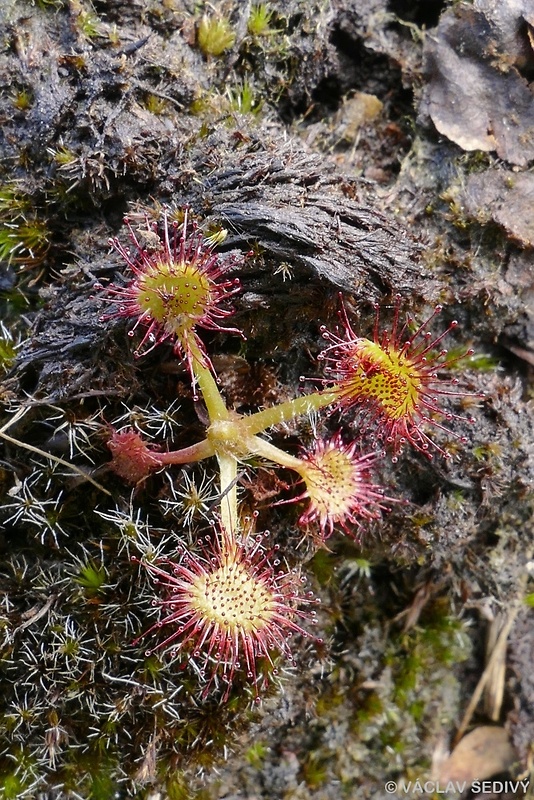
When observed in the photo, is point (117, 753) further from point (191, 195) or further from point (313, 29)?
point (313, 29)

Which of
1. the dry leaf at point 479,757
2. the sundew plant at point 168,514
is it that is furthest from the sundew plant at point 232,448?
the dry leaf at point 479,757

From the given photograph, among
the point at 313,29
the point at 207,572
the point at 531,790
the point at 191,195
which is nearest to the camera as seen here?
the point at 207,572

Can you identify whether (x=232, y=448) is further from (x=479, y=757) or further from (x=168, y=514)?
(x=479, y=757)

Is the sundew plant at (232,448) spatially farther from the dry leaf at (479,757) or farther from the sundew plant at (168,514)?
the dry leaf at (479,757)

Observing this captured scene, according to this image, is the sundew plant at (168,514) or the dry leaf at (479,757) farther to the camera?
the dry leaf at (479,757)

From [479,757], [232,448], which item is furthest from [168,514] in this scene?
[479,757]

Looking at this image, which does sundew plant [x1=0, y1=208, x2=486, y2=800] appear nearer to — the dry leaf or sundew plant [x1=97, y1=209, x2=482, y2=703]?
sundew plant [x1=97, y1=209, x2=482, y2=703]

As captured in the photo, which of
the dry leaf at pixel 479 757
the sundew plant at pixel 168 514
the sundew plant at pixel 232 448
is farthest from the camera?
the dry leaf at pixel 479 757

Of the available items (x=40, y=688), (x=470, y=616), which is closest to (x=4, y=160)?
(x=40, y=688)
